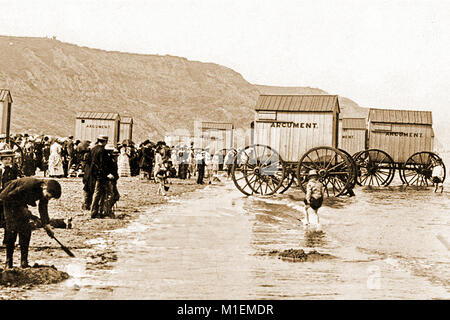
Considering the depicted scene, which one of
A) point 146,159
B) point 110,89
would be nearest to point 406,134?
point 146,159

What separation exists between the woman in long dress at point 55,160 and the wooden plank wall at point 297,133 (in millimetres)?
8373

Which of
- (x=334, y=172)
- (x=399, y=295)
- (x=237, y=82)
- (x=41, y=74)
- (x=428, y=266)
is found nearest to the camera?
(x=399, y=295)

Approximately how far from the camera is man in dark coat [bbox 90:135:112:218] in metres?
12.0

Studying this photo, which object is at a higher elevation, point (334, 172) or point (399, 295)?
point (334, 172)

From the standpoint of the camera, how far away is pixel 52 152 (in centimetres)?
2178

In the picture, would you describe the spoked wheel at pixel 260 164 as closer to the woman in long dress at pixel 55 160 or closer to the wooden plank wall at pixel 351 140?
the woman in long dress at pixel 55 160

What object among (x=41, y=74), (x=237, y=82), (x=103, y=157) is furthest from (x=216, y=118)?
(x=103, y=157)

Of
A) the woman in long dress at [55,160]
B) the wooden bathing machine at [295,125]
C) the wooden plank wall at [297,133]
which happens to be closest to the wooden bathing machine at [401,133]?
the wooden bathing machine at [295,125]

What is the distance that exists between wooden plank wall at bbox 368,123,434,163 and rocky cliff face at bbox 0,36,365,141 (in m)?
67.0

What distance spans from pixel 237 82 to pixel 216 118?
5350cm

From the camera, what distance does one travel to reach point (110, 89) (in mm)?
133625
